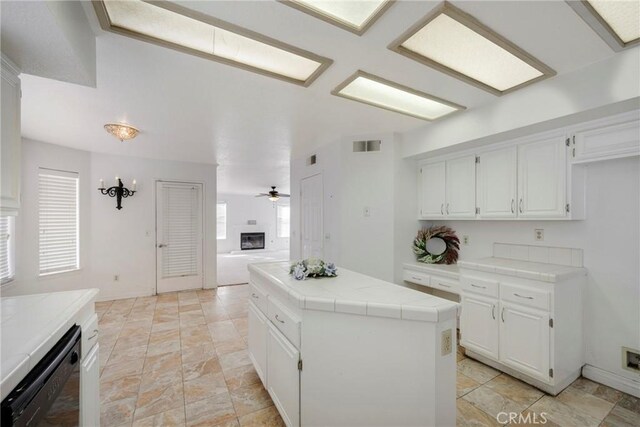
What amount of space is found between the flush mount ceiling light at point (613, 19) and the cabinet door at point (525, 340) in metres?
1.93

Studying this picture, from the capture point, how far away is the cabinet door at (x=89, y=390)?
4.75 ft

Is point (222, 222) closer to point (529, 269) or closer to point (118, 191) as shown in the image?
point (118, 191)

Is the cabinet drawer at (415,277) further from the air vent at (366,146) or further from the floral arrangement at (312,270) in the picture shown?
the floral arrangement at (312,270)

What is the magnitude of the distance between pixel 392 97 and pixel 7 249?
4.95m

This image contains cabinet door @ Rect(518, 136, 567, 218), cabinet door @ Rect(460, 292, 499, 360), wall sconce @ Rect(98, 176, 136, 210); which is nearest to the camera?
cabinet door @ Rect(518, 136, 567, 218)

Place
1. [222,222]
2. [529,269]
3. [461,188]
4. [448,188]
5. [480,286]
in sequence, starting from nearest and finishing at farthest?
1. [529,269]
2. [480,286]
3. [461,188]
4. [448,188]
5. [222,222]

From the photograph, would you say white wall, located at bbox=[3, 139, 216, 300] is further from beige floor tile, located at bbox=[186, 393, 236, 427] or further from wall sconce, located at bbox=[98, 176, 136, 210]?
beige floor tile, located at bbox=[186, 393, 236, 427]

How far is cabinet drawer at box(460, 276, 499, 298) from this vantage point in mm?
2544

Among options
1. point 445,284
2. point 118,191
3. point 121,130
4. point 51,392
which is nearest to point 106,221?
point 118,191

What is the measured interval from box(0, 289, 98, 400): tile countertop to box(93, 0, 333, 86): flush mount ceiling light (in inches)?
58.9

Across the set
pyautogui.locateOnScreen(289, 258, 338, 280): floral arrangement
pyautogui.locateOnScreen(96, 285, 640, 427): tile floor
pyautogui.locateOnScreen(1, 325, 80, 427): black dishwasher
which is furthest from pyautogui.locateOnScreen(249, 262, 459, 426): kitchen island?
pyautogui.locateOnScreen(1, 325, 80, 427): black dishwasher

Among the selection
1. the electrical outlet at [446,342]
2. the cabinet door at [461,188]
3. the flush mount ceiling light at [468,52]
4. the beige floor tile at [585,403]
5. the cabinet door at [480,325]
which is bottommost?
the beige floor tile at [585,403]

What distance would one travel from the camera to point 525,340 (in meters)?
2.32

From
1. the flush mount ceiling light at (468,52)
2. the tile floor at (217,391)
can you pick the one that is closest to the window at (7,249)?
the tile floor at (217,391)
